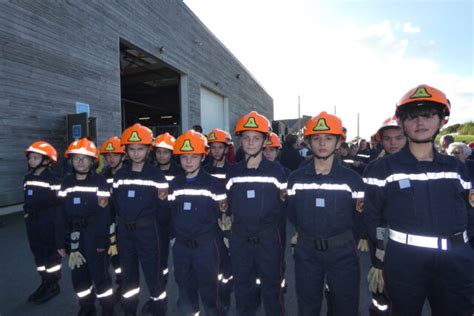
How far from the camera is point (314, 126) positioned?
265 cm

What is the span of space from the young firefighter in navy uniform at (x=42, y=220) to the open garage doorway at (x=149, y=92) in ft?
30.5

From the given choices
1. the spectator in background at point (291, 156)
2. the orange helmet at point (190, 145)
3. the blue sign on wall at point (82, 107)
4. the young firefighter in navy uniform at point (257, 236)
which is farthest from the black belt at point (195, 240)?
the blue sign on wall at point (82, 107)

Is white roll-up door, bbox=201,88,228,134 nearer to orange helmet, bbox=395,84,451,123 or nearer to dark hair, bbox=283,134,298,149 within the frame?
dark hair, bbox=283,134,298,149

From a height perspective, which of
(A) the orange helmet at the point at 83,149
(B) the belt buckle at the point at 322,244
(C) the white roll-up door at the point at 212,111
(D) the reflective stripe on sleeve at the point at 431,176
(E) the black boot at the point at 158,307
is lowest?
(E) the black boot at the point at 158,307

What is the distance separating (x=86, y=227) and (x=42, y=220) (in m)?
1.10

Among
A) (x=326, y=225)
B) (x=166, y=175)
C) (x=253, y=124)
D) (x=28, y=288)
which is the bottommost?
(x=28, y=288)

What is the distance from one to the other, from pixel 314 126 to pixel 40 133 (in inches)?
315

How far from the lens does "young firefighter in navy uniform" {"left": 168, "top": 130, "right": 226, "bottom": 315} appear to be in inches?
110

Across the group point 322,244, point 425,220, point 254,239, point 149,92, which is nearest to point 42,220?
point 254,239

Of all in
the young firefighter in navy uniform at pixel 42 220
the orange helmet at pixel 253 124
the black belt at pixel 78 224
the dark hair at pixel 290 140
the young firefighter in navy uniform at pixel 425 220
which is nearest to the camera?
the young firefighter in navy uniform at pixel 425 220

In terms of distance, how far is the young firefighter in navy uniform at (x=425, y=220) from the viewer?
1.94m

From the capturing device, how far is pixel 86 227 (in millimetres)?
3230

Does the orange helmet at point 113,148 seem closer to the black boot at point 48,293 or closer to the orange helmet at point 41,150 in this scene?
the orange helmet at point 41,150

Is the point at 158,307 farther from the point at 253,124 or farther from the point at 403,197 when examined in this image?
the point at 403,197
